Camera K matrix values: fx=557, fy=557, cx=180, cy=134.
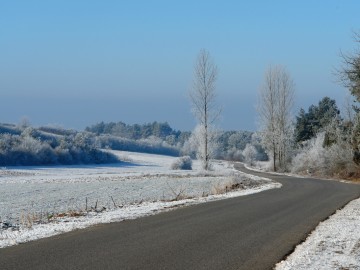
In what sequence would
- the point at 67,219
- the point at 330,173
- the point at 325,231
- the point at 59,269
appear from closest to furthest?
the point at 59,269
the point at 325,231
the point at 67,219
the point at 330,173

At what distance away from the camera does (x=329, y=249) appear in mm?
12078

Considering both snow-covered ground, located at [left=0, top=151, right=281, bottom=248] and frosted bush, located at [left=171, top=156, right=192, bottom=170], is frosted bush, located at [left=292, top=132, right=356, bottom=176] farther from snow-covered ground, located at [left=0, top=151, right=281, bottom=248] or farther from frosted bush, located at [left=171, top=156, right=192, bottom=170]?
frosted bush, located at [left=171, top=156, right=192, bottom=170]

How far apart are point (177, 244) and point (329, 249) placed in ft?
10.8

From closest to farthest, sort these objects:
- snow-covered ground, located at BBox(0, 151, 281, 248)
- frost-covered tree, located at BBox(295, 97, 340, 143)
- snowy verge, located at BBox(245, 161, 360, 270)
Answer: snowy verge, located at BBox(245, 161, 360, 270) < snow-covered ground, located at BBox(0, 151, 281, 248) < frost-covered tree, located at BBox(295, 97, 340, 143)

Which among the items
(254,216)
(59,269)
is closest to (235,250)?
(59,269)

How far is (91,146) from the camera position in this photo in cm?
11188

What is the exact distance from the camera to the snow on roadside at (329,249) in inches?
409

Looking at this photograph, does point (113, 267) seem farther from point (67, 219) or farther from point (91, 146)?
point (91, 146)

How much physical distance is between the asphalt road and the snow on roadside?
31 cm

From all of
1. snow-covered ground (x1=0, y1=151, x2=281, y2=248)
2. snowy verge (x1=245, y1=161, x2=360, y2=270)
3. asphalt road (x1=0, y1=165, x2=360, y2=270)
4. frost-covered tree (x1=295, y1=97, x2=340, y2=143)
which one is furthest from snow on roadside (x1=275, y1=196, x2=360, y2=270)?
frost-covered tree (x1=295, y1=97, x2=340, y2=143)

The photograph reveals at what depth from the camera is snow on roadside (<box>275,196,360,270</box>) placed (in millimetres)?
10383

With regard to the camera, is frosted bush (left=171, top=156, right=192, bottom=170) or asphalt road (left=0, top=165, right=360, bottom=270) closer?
asphalt road (left=0, top=165, right=360, bottom=270)

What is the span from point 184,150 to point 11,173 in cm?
10615

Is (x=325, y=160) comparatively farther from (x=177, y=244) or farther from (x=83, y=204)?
(x=177, y=244)
